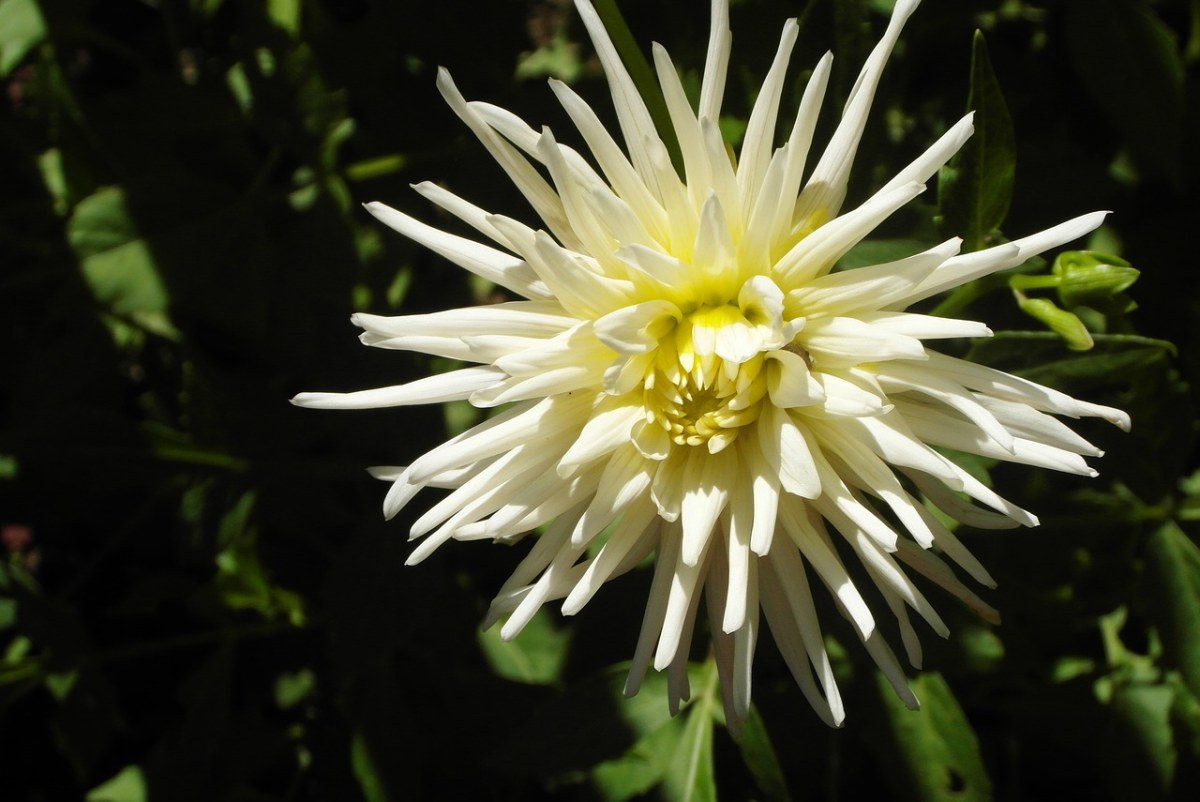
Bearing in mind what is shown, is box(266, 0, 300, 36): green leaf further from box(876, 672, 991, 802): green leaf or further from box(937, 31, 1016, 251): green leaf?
box(876, 672, 991, 802): green leaf

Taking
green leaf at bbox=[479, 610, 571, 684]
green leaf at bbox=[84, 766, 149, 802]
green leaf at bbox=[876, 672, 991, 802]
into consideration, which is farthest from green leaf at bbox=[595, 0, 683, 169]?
green leaf at bbox=[84, 766, 149, 802]

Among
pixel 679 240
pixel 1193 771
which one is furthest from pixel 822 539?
pixel 1193 771

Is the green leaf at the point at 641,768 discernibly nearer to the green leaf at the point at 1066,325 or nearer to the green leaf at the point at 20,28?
the green leaf at the point at 1066,325

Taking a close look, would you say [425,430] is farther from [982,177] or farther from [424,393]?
[982,177]

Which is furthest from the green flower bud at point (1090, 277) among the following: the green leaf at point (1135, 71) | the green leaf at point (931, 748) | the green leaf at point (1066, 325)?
the green leaf at point (931, 748)

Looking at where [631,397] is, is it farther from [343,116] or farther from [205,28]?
[205,28]

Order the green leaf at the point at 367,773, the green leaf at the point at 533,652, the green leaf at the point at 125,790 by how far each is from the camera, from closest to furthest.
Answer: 1. the green leaf at the point at 367,773
2. the green leaf at the point at 533,652
3. the green leaf at the point at 125,790

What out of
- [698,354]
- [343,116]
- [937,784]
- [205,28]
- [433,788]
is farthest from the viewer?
[205,28]
